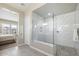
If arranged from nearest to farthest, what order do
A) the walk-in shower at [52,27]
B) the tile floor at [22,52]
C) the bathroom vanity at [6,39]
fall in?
the tile floor at [22,52] < the walk-in shower at [52,27] < the bathroom vanity at [6,39]

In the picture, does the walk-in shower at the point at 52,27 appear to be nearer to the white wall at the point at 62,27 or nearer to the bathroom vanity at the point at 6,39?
the white wall at the point at 62,27

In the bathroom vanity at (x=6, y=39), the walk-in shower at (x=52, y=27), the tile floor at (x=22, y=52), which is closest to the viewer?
the tile floor at (x=22, y=52)

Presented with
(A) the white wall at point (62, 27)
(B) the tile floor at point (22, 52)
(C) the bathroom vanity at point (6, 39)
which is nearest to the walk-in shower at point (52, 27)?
(A) the white wall at point (62, 27)

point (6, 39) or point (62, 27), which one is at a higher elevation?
point (62, 27)

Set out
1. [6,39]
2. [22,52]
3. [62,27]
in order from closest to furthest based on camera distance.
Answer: [22,52] < [62,27] < [6,39]

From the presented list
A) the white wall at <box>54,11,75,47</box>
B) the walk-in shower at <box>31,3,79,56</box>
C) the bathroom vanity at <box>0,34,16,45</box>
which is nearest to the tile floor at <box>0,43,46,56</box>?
the walk-in shower at <box>31,3,79,56</box>

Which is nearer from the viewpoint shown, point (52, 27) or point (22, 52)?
point (22, 52)

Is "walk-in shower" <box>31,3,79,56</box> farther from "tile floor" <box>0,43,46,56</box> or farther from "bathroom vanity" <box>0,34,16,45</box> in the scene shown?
"bathroom vanity" <box>0,34,16,45</box>

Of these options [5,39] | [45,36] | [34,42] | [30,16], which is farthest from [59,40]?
[5,39]

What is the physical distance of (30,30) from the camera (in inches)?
70.6

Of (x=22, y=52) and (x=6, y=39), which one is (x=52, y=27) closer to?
(x=22, y=52)

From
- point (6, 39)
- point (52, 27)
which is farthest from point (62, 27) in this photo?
point (6, 39)

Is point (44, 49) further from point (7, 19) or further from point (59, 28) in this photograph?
point (7, 19)

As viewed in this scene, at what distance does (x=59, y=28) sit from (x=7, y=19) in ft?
9.84
